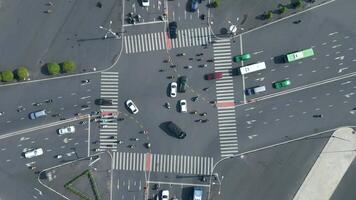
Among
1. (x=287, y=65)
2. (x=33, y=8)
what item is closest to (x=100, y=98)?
(x=33, y=8)

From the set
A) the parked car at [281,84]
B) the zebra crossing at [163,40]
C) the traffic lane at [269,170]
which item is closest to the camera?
the traffic lane at [269,170]

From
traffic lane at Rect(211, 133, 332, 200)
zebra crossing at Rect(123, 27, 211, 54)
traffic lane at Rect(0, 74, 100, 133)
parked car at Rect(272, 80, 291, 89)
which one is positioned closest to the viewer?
traffic lane at Rect(211, 133, 332, 200)

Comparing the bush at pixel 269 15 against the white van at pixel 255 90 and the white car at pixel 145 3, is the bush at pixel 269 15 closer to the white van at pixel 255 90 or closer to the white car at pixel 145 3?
the white van at pixel 255 90

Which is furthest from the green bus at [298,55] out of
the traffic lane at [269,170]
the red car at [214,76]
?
the traffic lane at [269,170]

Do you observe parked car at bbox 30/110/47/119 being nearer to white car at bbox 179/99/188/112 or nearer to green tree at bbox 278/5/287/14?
white car at bbox 179/99/188/112

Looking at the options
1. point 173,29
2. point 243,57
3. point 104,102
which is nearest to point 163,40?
point 173,29

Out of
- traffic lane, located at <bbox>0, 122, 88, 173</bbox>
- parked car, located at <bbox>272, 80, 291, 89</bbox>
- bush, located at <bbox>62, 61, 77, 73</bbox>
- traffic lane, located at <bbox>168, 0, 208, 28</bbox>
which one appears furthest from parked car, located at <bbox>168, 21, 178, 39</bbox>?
traffic lane, located at <bbox>0, 122, 88, 173</bbox>

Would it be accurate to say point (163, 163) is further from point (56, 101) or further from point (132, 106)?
point (56, 101)
